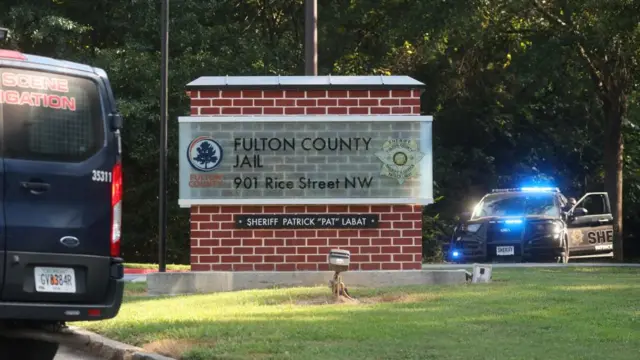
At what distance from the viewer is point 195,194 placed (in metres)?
18.8

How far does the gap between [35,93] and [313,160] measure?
27.9ft

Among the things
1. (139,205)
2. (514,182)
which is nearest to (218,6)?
(139,205)

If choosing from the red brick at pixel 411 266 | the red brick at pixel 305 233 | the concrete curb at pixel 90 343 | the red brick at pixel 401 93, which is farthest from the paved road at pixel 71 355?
the red brick at pixel 401 93

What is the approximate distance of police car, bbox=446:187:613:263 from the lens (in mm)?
29578

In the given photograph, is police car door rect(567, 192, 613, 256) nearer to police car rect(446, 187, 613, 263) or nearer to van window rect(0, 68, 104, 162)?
police car rect(446, 187, 613, 263)

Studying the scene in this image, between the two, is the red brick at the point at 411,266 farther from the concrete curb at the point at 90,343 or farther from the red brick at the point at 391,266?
the concrete curb at the point at 90,343

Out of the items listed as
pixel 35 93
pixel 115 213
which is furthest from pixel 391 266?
pixel 35 93

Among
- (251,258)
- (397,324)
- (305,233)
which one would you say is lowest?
(397,324)

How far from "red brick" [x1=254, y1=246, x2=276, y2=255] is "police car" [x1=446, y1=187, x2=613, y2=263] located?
38.8 feet

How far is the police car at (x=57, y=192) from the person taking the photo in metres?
10.5

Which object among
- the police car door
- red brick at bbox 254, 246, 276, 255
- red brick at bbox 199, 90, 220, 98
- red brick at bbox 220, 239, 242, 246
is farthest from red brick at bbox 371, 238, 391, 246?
the police car door

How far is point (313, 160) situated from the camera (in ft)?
62.0

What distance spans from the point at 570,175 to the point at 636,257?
3.37 meters

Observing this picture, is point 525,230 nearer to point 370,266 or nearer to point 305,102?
point 370,266
